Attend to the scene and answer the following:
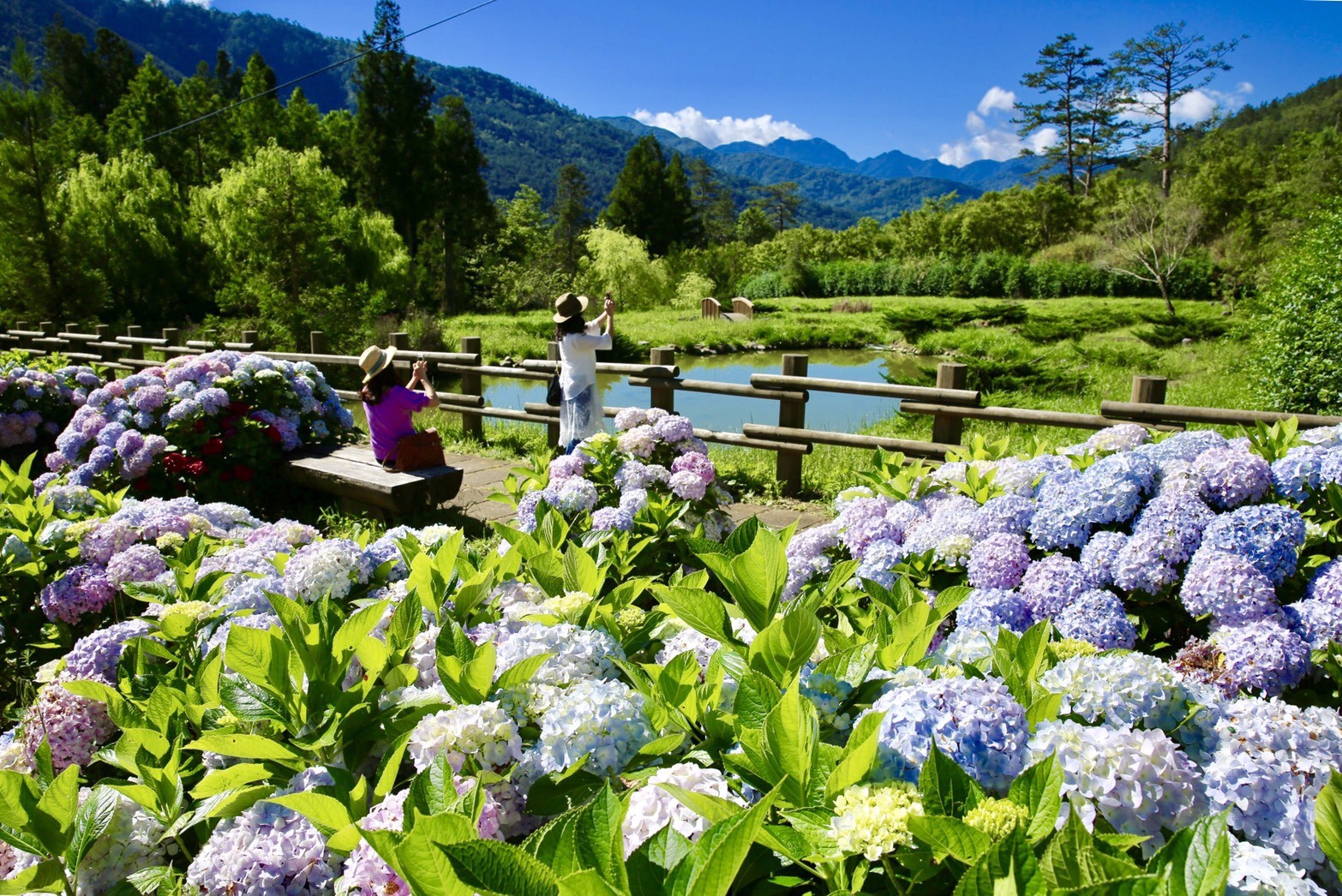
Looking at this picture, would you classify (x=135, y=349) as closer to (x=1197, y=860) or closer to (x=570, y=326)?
(x=570, y=326)

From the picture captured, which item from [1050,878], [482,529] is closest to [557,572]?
[1050,878]

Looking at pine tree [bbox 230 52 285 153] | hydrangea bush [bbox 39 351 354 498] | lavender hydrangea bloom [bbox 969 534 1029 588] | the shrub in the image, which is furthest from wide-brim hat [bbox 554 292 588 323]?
pine tree [bbox 230 52 285 153]

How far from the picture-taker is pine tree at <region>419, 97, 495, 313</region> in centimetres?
3378

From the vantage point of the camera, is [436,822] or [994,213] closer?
[436,822]

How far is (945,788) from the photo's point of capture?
0.86m

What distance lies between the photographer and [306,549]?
6.15 ft

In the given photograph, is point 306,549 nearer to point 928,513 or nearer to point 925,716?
point 925,716

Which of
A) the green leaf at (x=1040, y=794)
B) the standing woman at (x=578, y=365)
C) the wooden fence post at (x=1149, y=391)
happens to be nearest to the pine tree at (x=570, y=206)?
the standing woman at (x=578, y=365)

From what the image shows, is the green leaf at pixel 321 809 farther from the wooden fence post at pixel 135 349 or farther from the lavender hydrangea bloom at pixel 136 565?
the wooden fence post at pixel 135 349

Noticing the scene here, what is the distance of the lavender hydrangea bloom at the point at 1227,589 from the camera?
1.63 metres

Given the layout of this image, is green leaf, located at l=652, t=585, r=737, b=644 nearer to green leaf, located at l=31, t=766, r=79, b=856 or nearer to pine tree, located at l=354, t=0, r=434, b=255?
green leaf, located at l=31, t=766, r=79, b=856

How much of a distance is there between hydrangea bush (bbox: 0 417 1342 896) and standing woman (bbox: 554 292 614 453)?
3605mm

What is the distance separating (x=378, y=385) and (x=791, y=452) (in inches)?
116

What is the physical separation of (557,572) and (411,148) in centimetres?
3377
